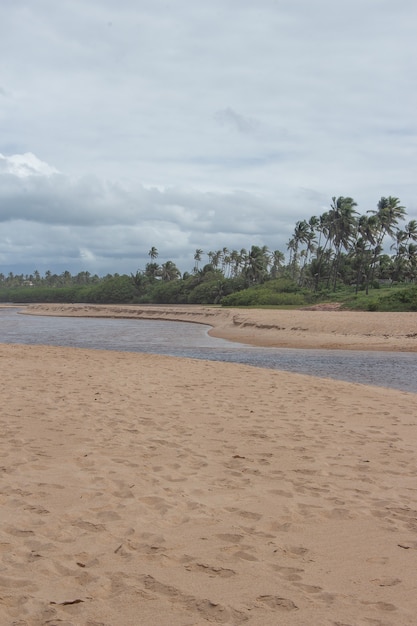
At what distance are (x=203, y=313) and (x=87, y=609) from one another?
198 feet

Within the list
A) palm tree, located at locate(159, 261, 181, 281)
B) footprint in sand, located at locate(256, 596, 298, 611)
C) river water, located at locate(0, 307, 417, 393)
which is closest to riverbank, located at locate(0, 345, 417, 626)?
footprint in sand, located at locate(256, 596, 298, 611)

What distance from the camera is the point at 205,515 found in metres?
4.81

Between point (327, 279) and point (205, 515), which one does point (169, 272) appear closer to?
point (327, 279)

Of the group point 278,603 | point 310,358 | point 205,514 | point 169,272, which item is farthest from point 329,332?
point 169,272

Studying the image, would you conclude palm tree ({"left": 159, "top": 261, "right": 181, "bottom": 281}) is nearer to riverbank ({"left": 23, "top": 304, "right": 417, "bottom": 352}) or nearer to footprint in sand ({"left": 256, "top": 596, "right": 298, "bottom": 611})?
riverbank ({"left": 23, "top": 304, "right": 417, "bottom": 352})

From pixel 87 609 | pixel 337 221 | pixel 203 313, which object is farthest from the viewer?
pixel 337 221

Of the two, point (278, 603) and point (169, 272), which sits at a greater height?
point (169, 272)

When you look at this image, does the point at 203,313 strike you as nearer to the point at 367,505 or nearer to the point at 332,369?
the point at 332,369

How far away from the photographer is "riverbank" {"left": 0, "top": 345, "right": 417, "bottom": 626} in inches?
133

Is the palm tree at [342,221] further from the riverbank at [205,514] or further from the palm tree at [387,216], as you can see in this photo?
the riverbank at [205,514]

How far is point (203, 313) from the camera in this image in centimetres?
6347

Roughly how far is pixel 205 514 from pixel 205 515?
3 centimetres

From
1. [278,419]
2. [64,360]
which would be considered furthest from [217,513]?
[64,360]

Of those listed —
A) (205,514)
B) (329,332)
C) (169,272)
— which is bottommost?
(205,514)
